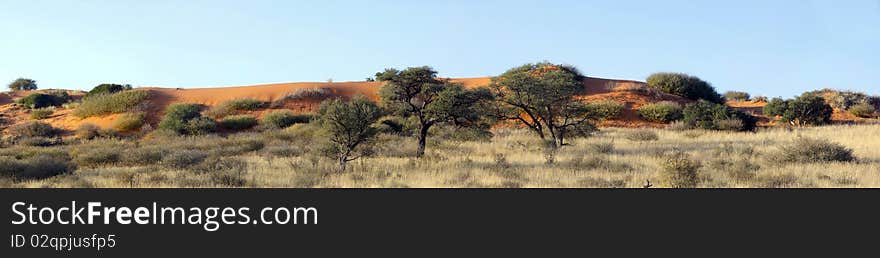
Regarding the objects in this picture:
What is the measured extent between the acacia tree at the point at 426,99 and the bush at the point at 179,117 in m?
17.9

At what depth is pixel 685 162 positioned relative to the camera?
38.3ft

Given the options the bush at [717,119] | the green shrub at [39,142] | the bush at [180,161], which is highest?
the bush at [717,119]

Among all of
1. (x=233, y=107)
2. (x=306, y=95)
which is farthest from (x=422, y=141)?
(x=306, y=95)

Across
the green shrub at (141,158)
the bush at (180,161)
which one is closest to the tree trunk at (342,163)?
the bush at (180,161)

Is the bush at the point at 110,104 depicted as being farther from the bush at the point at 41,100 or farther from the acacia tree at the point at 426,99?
the acacia tree at the point at 426,99

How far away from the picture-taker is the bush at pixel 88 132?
111ft

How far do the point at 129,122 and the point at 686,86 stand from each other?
134 ft

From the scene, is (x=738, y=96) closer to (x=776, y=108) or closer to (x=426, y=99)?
(x=776, y=108)

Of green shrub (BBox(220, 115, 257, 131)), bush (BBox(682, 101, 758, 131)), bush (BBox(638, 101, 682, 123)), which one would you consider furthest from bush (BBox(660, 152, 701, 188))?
green shrub (BBox(220, 115, 257, 131))

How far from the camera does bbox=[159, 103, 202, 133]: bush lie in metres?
33.8

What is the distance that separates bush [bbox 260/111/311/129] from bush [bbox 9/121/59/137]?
12.4 metres

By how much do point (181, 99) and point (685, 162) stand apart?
142ft

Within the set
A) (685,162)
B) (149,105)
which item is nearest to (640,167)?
(685,162)
